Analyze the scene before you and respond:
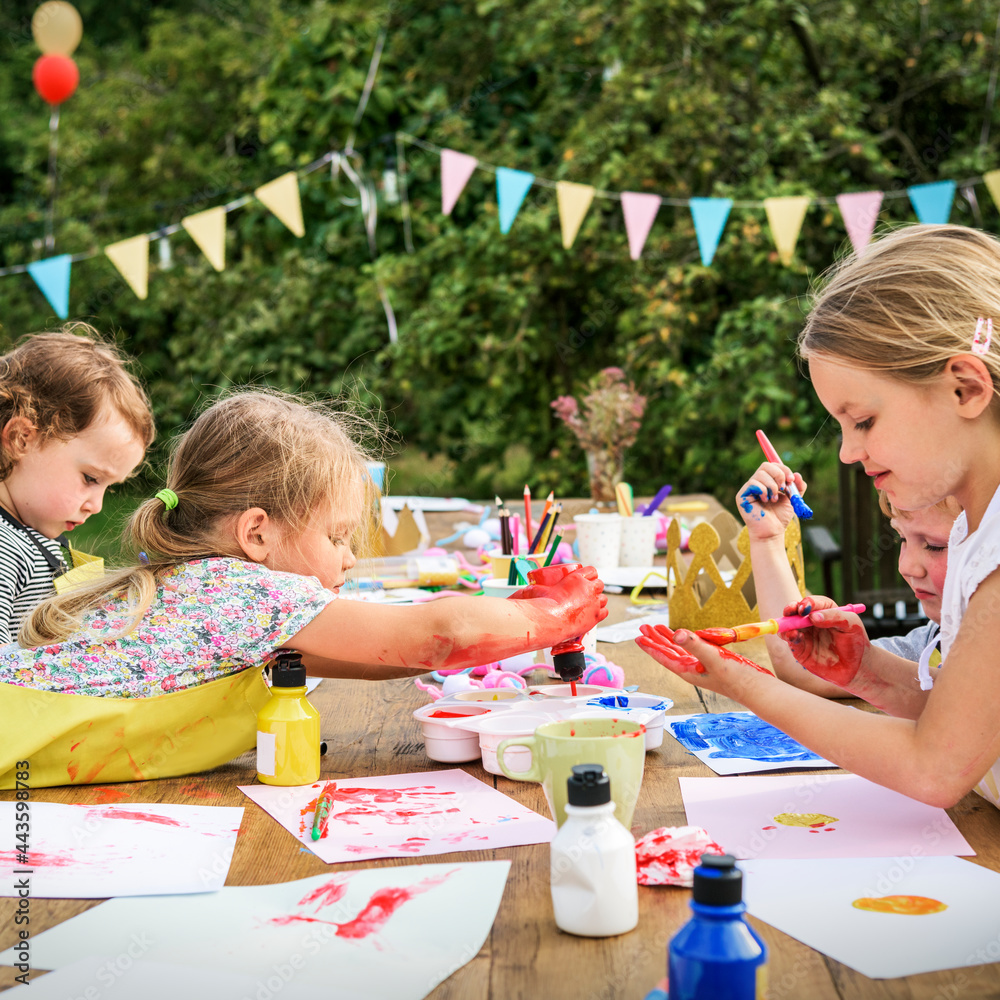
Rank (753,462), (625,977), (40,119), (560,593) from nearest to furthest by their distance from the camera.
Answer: (625,977)
(560,593)
(753,462)
(40,119)

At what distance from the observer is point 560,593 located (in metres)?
1.39

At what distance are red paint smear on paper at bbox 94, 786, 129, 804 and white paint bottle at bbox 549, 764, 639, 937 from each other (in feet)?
2.00

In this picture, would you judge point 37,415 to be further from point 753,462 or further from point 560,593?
point 753,462

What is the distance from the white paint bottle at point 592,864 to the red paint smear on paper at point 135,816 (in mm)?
482

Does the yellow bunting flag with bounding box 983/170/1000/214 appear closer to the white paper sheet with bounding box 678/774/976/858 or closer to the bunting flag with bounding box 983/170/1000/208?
the bunting flag with bounding box 983/170/1000/208

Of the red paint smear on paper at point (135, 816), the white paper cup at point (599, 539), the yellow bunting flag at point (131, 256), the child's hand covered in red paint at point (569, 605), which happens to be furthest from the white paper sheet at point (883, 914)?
the yellow bunting flag at point (131, 256)

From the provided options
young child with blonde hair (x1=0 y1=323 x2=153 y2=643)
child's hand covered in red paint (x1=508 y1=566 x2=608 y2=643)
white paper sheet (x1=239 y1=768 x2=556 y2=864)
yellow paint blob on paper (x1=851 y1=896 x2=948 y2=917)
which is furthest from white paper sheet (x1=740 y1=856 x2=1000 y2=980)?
young child with blonde hair (x1=0 y1=323 x2=153 y2=643)

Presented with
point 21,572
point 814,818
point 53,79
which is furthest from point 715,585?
point 53,79

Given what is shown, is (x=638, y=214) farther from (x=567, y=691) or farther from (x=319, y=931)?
(x=319, y=931)

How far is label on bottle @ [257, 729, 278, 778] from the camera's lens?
119 centimetres

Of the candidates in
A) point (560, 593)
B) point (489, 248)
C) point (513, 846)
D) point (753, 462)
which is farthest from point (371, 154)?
point (513, 846)

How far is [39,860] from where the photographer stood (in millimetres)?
994

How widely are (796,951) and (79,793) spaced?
2.71ft

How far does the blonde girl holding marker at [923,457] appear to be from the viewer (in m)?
0.97
